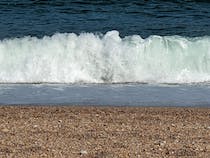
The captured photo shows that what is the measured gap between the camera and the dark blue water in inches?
629

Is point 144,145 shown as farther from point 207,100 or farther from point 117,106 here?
point 207,100

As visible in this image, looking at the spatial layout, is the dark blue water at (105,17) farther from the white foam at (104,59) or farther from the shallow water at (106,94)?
the shallow water at (106,94)

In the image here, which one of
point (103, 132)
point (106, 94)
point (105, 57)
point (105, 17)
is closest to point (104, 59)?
point (105, 57)

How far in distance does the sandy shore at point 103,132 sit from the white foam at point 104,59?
9.01 feet

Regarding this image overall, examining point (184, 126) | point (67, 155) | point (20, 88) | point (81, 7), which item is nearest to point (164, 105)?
point (184, 126)

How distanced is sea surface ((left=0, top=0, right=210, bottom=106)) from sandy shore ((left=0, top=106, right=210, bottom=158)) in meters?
0.82

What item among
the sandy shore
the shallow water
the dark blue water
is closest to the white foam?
the shallow water

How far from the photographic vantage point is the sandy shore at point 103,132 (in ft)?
23.0

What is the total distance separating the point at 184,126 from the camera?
8.38 metres

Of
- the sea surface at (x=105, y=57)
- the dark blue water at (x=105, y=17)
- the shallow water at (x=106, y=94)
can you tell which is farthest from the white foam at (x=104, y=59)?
the dark blue water at (x=105, y=17)

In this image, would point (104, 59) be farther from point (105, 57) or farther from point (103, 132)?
point (103, 132)

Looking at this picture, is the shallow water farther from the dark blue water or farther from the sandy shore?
the dark blue water

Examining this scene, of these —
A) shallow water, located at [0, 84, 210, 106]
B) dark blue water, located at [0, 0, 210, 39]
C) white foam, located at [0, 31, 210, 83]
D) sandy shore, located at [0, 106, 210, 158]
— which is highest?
dark blue water, located at [0, 0, 210, 39]

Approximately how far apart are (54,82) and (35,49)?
1.53m
